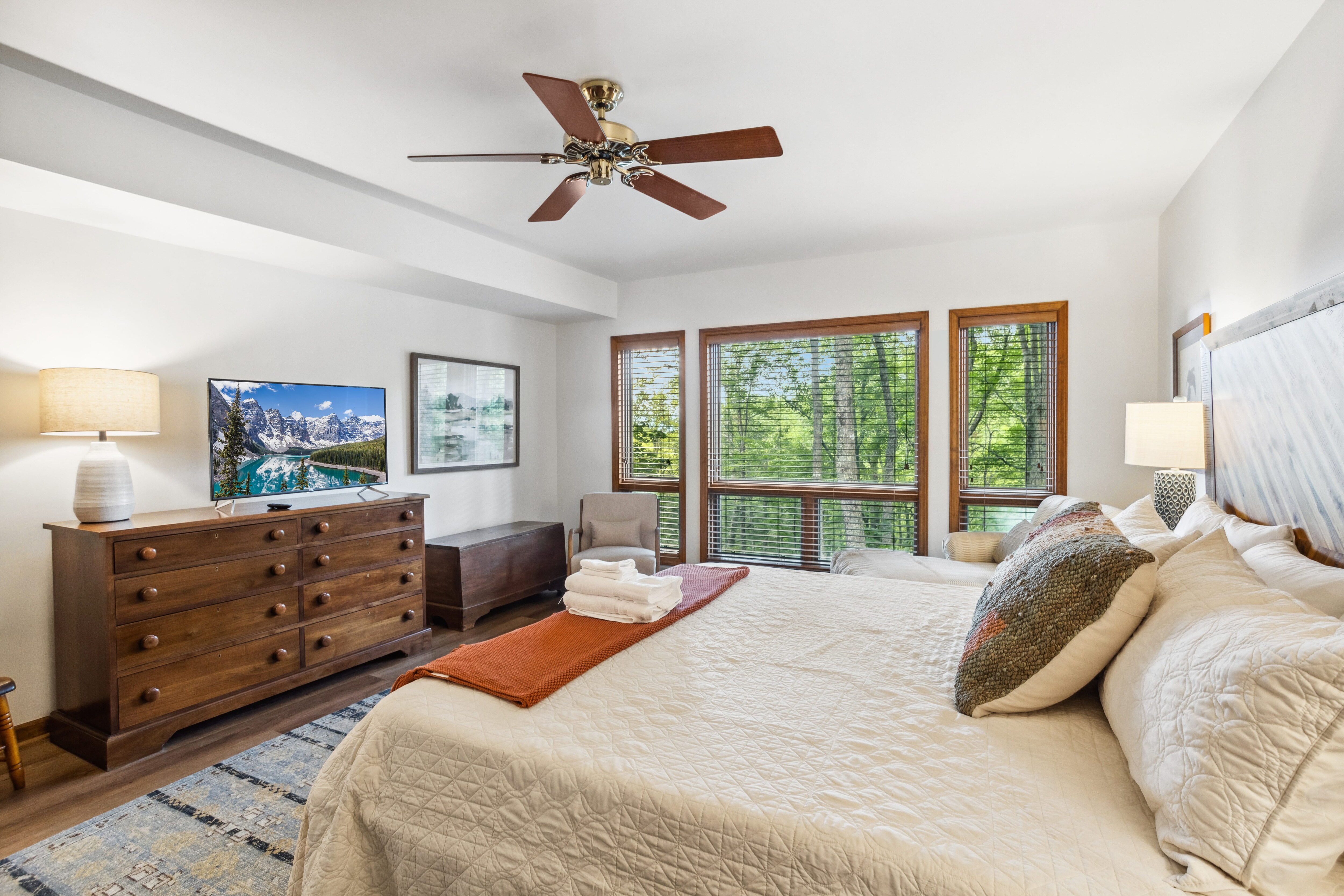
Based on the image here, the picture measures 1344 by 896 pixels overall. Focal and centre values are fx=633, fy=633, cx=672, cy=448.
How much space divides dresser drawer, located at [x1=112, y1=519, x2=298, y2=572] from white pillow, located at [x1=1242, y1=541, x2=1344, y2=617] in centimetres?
365

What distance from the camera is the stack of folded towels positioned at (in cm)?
215

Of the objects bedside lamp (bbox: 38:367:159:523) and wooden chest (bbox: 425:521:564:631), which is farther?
wooden chest (bbox: 425:521:564:631)

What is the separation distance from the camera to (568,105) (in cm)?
192

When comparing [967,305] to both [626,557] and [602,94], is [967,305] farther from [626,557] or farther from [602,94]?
[602,94]

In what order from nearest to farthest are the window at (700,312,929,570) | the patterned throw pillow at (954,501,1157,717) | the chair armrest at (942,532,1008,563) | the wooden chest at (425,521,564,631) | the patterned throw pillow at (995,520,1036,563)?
the patterned throw pillow at (954,501,1157,717) < the patterned throw pillow at (995,520,1036,563) < the chair armrest at (942,532,1008,563) < the wooden chest at (425,521,564,631) < the window at (700,312,929,570)

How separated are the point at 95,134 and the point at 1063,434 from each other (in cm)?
503

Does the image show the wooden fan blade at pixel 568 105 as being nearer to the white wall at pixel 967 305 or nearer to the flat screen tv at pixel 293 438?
the flat screen tv at pixel 293 438

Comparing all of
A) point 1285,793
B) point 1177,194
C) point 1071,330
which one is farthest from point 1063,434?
point 1285,793

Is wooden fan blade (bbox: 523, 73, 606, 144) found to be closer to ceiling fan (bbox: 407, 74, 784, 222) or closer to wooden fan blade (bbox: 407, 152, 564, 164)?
ceiling fan (bbox: 407, 74, 784, 222)

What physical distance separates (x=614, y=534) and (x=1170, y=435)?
336 centimetres

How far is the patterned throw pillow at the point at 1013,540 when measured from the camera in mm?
3488

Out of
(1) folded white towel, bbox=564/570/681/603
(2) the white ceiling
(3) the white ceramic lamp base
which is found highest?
(2) the white ceiling

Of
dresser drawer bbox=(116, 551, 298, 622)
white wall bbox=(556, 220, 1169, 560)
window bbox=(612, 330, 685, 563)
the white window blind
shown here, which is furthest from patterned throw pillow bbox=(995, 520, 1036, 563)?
dresser drawer bbox=(116, 551, 298, 622)

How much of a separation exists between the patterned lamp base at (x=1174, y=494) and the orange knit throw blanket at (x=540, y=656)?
2.24 meters
